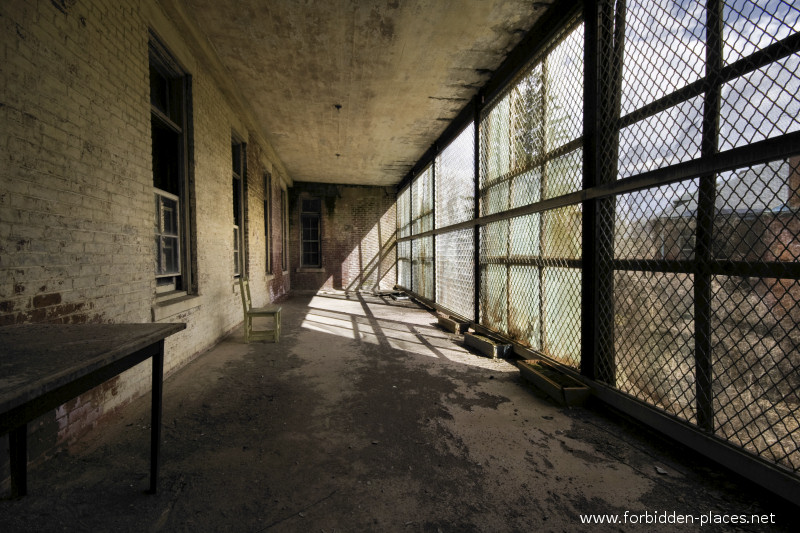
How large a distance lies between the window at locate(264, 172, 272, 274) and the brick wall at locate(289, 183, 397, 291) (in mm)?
3407

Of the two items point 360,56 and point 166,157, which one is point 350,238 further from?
point 166,157

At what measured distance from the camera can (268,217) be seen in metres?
8.82

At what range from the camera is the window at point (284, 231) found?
11.0 metres

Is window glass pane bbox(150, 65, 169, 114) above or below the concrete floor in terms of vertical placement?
above

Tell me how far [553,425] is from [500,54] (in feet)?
14.1

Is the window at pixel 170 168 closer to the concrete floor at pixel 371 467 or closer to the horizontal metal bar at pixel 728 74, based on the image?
the concrete floor at pixel 371 467

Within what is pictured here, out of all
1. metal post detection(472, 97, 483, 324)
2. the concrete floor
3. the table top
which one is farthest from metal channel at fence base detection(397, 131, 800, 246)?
the table top

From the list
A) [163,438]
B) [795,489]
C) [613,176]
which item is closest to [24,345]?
[163,438]

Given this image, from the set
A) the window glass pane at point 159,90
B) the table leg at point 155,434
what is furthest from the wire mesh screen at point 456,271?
the table leg at point 155,434

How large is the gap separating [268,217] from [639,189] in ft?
26.7

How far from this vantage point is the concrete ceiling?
11.9 ft

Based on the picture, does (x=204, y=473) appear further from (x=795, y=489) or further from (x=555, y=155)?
(x=555, y=155)

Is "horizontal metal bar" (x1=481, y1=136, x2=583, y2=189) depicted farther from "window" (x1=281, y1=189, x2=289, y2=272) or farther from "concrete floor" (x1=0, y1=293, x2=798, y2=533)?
"window" (x1=281, y1=189, x2=289, y2=272)

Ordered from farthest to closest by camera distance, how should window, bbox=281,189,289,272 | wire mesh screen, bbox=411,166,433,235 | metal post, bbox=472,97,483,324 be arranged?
window, bbox=281,189,289,272 < wire mesh screen, bbox=411,166,433,235 < metal post, bbox=472,97,483,324
